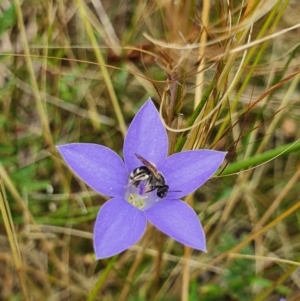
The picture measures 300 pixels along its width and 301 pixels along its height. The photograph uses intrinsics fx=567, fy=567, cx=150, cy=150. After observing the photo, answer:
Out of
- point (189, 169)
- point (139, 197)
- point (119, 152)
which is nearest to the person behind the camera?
point (189, 169)

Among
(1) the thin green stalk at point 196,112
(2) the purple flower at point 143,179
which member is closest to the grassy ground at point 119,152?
(1) the thin green stalk at point 196,112

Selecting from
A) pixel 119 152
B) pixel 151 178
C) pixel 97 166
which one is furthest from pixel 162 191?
pixel 119 152

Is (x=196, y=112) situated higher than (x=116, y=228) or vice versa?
(x=196, y=112)

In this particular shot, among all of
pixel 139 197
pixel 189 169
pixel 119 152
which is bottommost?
pixel 119 152

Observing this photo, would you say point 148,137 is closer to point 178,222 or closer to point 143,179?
point 143,179

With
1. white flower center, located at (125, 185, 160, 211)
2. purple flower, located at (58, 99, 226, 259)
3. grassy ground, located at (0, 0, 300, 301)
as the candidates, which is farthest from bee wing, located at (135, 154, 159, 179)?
grassy ground, located at (0, 0, 300, 301)

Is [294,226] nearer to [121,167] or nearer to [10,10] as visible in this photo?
[121,167]

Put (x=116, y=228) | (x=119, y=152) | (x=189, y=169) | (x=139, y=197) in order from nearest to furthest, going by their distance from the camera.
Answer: (x=116, y=228) → (x=189, y=169) → (x=139, y=197) → (x=119, y=152)
